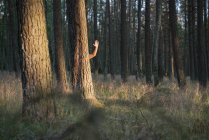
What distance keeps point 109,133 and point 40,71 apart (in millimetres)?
2461

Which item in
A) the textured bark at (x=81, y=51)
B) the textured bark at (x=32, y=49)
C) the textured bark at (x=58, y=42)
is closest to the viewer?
the textured bark at (x=32, y=49)

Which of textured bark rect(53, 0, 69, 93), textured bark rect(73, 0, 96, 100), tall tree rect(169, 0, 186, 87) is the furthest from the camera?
tall tree rect(169, 0, 186, 87)

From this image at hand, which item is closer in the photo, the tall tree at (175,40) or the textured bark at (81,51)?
the textured bark at (81,51)

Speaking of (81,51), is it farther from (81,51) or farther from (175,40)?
(175,40)

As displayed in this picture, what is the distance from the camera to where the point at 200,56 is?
21484mm

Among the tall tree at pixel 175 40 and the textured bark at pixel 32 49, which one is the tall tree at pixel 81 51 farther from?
the tall tree at pixel 175 40

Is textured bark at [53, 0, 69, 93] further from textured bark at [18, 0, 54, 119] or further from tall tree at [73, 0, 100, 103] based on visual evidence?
textured bark at [18, 0, 54, 119]

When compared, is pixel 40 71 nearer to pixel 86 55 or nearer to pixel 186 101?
pixel 86 55

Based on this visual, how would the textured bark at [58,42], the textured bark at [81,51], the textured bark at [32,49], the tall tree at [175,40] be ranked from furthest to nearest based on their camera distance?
1. the tall tree at [175,40]
2. the textured bark at [58,42]
3. the textured bark at [81,51]
4. the textured bark at [32,49]

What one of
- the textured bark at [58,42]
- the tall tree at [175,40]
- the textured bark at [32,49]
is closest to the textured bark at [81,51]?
the textured bark at [32,49]

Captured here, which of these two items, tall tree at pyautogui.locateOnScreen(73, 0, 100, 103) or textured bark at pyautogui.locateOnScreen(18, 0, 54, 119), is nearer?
textured bark at pyautogui.locateOnScreen(18, 0, 54, 119)

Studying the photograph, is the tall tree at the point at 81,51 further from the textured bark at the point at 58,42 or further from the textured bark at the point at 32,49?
the textured bark at the point at 58,42

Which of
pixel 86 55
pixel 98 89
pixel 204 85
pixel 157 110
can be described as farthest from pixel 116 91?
pixel 157 110

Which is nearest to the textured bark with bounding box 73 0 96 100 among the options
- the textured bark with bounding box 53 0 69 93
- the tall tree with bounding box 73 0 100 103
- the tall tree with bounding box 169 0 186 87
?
the tall tree with bounding box 73 0 100 103
